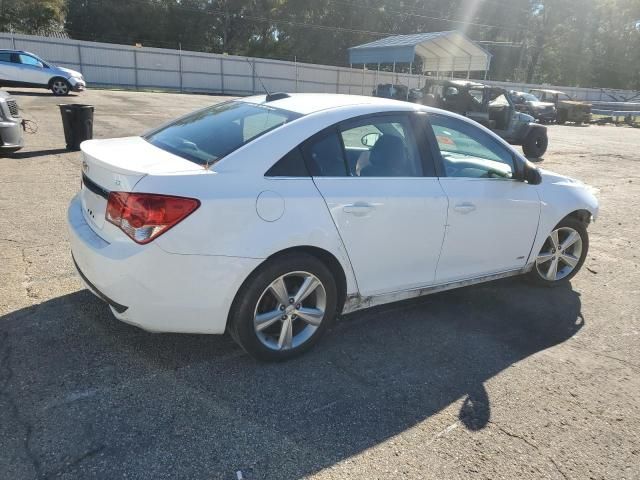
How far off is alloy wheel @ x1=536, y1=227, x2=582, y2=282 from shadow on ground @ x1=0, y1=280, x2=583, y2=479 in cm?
70

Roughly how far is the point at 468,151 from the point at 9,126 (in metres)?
7.39

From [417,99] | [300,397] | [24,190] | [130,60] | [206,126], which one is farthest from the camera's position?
[130,60]

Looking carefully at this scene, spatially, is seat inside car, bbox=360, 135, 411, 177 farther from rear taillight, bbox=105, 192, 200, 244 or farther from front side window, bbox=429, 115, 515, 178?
rear taillight, bbox=105, 192, 200, 244

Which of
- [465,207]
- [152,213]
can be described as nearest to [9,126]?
[152,213]

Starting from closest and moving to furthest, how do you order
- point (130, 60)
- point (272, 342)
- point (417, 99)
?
point (272, 342)
point (417, 99)
point (130, 60)

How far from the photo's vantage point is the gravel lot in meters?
2.46

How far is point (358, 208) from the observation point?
129 inches

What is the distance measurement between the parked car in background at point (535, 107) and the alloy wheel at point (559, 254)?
22205 millimetres

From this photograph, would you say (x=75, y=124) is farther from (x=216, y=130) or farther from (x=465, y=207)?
(x=465, y=207)

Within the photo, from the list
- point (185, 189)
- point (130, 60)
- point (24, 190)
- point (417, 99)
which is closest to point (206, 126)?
point (185, 189)

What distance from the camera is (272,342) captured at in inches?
127

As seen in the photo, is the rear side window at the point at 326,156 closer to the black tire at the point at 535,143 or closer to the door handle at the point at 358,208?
the door handle at the point at 358,208

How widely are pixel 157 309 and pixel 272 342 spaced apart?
77 cm

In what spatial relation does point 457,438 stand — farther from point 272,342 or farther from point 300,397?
point 272,342
